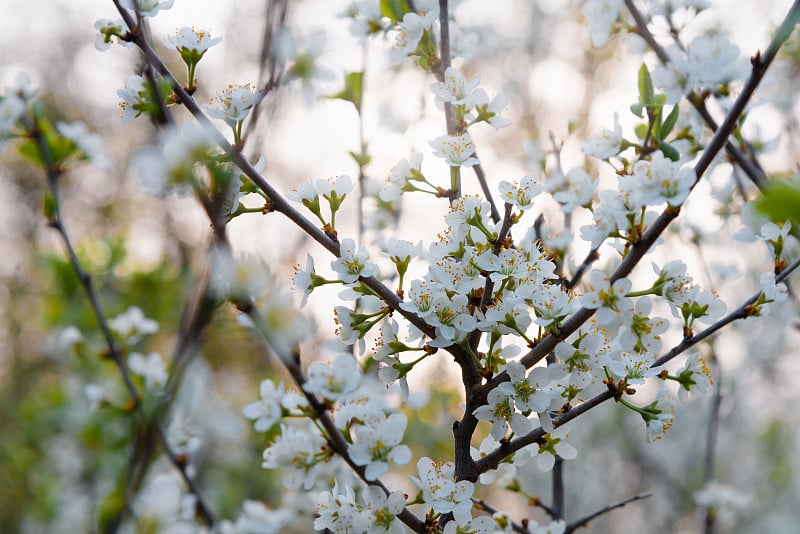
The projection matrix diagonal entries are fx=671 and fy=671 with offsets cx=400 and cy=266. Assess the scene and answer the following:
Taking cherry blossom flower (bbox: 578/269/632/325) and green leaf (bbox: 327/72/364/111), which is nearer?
cherry blossom flower (bbox: 578/269/632/325)

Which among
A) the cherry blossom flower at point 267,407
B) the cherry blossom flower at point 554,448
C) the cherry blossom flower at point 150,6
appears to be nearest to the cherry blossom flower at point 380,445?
the cherry blossom flower at point 267,407

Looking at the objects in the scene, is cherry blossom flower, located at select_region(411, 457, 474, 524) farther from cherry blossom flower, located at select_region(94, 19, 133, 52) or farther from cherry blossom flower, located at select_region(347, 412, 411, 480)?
cherry blossom flower, located at select_region(94, 19, 133, 52)

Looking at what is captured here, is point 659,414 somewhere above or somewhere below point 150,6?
below

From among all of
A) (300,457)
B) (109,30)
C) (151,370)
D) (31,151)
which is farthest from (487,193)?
(31,151)

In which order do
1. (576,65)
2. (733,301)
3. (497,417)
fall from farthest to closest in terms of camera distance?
(576,65)
(733,301)
(497,417)

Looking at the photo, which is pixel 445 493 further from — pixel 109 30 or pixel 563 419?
pixel 109 30

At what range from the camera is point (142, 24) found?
87cm

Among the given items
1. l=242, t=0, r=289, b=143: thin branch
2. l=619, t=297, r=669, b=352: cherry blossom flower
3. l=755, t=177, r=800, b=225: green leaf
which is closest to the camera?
l=755, t=177, r=800, b=225: green leaf

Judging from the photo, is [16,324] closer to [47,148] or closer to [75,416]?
[75,416]

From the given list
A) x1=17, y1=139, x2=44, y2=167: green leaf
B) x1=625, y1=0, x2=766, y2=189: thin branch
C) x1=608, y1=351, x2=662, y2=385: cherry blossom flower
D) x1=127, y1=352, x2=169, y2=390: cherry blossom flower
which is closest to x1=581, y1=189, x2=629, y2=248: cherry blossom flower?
x1=608, y1=351, x2=662, y2=385: cherry blossom flower

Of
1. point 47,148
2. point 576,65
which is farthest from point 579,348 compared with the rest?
point 576,65

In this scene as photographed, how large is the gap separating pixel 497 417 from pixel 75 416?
2.97m

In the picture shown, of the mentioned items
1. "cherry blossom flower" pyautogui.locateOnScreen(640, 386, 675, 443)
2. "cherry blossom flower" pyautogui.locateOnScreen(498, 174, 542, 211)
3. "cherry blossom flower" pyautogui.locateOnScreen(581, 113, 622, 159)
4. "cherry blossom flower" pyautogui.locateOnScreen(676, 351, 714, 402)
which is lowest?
"cherry blossom flower" pyautogui.locateOnScreen(640, 386, 675, 443)

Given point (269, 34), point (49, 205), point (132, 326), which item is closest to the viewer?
point (269, 34)
